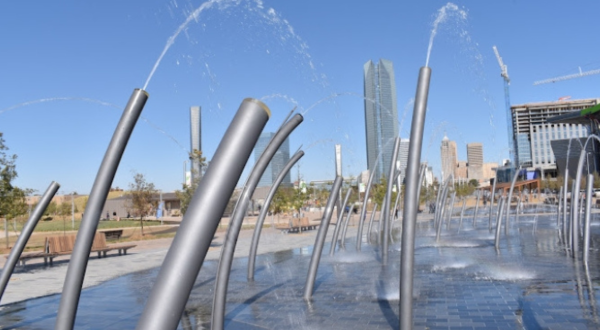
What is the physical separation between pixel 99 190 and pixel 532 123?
181984mm

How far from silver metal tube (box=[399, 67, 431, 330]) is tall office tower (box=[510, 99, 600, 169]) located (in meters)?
167

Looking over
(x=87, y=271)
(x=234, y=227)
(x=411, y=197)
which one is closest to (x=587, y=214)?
(x=411, y=197)

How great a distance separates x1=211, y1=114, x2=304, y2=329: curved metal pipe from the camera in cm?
643

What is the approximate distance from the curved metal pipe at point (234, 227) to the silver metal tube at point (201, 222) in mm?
4294

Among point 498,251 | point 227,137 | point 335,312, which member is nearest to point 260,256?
point 498,251

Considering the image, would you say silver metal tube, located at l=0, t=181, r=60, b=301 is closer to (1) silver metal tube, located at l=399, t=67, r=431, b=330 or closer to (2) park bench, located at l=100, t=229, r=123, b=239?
(1) silver metal tube, located at l=399, t=67, r=431, b=330

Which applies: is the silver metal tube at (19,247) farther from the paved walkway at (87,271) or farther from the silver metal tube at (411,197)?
the silver metal tube at (411,197)

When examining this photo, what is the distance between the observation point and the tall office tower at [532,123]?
164 metres

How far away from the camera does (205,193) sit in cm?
234

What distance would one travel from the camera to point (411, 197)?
5.59 m

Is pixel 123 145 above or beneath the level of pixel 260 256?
above

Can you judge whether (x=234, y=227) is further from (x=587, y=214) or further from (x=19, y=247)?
(x=587, y=214)

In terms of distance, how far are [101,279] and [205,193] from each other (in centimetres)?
1164

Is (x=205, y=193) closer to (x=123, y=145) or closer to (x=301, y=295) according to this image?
(x=123, y=145)
